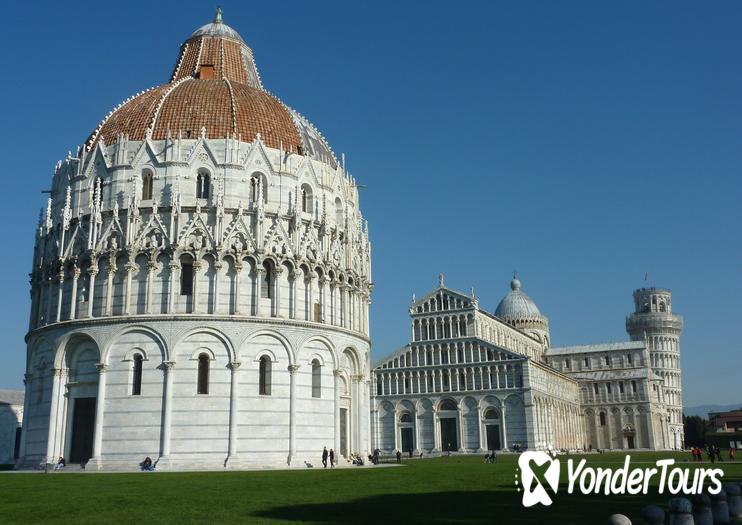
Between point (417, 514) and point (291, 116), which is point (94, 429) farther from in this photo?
point (417, 514)

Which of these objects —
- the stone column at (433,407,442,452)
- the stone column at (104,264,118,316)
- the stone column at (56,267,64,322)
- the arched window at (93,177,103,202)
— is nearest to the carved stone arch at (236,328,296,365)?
the stone column at (104,264,118,316)

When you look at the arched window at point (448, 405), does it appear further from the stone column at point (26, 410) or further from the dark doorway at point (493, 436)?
the stone column at point (26, 410)

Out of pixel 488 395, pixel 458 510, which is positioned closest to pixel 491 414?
pixel 488 395

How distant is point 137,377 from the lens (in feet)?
133

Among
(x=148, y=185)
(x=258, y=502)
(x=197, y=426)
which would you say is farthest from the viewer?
(x=148, y=185)

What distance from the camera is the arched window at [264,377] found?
41.6m

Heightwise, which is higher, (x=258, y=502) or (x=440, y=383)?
(x=440, y=383)

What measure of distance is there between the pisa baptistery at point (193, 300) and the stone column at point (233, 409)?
0.29ft

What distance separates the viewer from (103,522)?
53.4ft

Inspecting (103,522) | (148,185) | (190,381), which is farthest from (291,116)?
(103,522)

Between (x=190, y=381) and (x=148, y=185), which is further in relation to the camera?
(x=148, y=185)

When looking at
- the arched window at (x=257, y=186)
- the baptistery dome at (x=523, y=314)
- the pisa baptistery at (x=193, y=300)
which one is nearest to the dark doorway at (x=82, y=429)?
the pisa baptistery at (x=193, y=300)

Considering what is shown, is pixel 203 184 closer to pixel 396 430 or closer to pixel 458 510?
pixel 458 510

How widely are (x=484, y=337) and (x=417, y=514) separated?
83339mm
